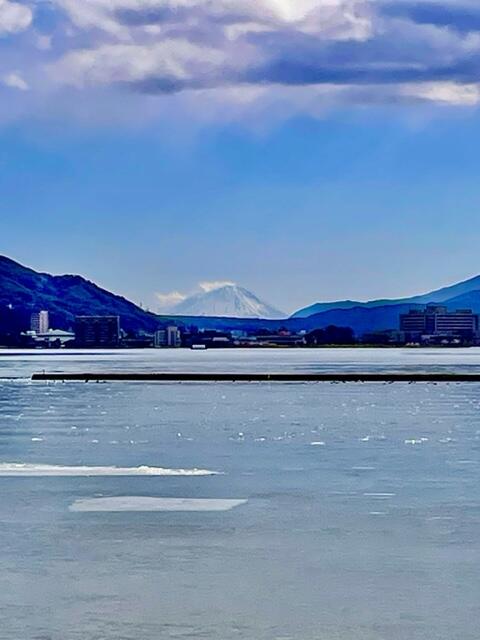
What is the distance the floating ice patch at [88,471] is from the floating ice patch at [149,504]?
3.52 meters

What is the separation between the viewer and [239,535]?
1503 cm

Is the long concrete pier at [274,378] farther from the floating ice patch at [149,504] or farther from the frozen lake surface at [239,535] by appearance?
the floating ice patch at [149,504]

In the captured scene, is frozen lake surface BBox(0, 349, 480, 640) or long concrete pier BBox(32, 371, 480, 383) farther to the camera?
long concrete pier BBox(32, 371, 480, 383)

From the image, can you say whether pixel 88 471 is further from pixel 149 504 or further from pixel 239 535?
pixel 239 535

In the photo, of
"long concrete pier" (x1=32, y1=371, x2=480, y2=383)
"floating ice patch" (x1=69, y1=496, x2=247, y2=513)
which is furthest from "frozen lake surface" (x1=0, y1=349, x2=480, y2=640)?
"long concrete pier" (x1=32, y1=371, x2=480, y2=383)

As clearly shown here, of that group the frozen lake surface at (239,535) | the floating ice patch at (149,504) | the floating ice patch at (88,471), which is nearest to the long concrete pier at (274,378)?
the frozen lake surface at (239,535)

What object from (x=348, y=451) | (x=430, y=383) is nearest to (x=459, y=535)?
(x=348, y=451)

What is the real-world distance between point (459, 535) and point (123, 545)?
3706 mm

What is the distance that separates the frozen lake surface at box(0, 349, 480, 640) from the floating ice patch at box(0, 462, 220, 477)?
0.05 metres

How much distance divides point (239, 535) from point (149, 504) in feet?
9.62

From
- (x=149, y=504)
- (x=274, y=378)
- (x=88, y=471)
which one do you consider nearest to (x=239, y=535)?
(x=149, y=504)

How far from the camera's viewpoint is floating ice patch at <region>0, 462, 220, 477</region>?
22.0m

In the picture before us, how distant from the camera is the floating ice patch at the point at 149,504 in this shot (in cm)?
1720

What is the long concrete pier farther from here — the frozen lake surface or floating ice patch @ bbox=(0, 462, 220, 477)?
floating ice patch @ bbox=(0, 462, 220, 477)
